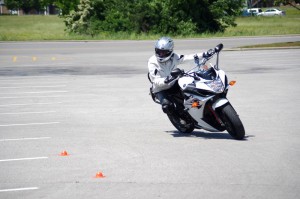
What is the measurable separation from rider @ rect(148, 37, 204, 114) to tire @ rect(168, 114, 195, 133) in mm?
227

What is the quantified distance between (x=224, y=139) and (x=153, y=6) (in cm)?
4462

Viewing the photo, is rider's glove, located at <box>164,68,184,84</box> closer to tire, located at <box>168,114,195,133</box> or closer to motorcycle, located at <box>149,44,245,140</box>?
motorcycle, located at <box>149,44,245,140</box>

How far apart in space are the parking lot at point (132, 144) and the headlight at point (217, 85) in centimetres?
83

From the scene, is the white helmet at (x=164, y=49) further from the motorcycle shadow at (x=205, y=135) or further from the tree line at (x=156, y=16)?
the tree line at (x=156, y=16)

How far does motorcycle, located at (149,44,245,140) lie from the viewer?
10.3 m

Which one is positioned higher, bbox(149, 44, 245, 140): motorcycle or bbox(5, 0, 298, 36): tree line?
bbox(149, 44, 245, 140): motorcycle

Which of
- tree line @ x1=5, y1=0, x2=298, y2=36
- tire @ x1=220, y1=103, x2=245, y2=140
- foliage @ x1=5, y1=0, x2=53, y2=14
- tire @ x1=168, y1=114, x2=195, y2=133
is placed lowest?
foliage @ x1=5, y1=0, x2=53, y2=14

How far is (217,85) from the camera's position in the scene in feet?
34.1

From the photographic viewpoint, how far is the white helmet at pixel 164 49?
11.2 m

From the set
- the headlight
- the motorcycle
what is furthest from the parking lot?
the headlight

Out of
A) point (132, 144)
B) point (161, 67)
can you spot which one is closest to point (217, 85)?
point (161, 67)

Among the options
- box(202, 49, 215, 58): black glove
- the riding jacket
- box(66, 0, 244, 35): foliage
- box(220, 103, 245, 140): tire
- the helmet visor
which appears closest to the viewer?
box(220, 103, 245, 140): tire

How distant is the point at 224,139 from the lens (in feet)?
35.5

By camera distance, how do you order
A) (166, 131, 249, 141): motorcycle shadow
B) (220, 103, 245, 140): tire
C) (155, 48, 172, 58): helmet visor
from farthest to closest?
(155, 48, 172, 58): helmet visor < (166, 131, 249, 141): motorcycle shadow < (220, 103, 245, 140): tire
